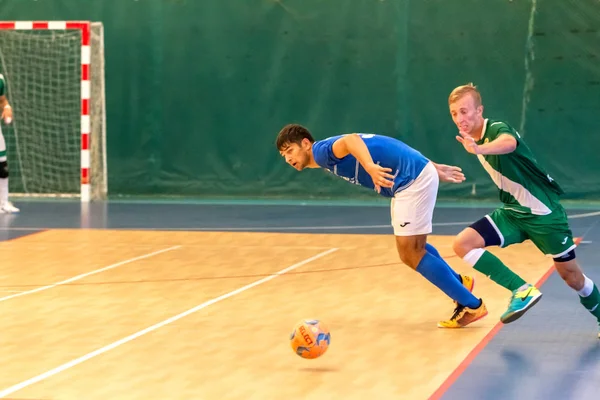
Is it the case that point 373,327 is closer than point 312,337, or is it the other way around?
point 312,337

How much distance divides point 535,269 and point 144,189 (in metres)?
8.80

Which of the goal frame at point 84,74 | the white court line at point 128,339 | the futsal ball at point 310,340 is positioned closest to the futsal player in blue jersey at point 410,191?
the futsal ball at point 310,340

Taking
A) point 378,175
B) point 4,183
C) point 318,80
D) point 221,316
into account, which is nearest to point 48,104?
point 4,183

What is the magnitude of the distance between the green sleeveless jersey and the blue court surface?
83 centimetres

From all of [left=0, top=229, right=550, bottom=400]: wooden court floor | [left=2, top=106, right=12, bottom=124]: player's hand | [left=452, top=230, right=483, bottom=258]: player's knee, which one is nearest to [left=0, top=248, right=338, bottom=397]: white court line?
[left=0, top=229, right=550, bottom=400]: wooden court floor

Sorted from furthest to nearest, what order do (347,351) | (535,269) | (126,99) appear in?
(126,99), (535,269), (347,351)

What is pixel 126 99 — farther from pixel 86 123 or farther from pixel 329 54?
pixel 329 54

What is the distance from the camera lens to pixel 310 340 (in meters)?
6.42

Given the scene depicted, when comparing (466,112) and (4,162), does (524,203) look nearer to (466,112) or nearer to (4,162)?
(466,112)

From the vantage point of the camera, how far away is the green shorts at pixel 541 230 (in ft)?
23.1

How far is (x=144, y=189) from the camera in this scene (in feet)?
57.7

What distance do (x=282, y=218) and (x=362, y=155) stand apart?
304 inches

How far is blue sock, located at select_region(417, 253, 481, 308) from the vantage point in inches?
287

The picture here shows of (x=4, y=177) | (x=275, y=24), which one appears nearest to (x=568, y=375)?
(x=4, y=177)
